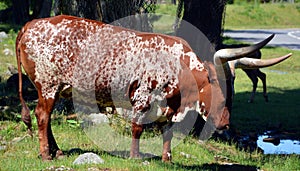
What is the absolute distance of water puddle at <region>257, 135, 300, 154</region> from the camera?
10617 millimetres

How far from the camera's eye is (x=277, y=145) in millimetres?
11242

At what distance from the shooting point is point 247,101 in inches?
609

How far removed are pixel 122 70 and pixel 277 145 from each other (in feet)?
15.2

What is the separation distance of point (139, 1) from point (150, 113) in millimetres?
3646

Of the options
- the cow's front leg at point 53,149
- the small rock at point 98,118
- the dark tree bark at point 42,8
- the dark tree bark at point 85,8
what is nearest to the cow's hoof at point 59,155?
the cow's front leg at point 53,149

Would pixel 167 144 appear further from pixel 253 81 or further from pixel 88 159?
pixel 253 81

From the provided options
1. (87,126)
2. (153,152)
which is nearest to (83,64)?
(153,152)

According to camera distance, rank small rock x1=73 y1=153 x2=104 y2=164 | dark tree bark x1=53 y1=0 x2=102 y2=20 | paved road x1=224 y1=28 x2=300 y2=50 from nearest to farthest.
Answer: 1. small rock x1=73 y1=153 x2=104 y2=164
2. dark tree bark x1=53 y1=0 x2=102 y2=20
3. paved road x1=224 y1=28 x2=300 y2=50

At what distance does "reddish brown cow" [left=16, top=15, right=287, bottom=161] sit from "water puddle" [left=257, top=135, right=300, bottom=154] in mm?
3186

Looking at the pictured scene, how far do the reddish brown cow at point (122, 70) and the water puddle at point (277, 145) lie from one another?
3.19 m

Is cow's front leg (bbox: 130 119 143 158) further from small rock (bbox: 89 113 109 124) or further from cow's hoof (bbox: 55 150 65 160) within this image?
small rock (bbox: 89 113 109 124)

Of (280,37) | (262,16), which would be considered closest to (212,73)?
(280,37)

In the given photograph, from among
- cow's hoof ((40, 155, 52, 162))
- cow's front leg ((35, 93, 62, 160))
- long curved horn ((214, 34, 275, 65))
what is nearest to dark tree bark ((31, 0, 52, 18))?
cow's front leg ((35, 93, 62, 160))

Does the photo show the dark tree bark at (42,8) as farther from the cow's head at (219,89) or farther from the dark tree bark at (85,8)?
the cow's head at (219,89)
